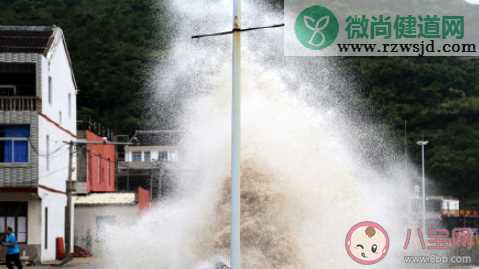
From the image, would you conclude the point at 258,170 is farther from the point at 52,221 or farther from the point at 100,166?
the point at 100,166

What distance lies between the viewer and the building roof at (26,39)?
121ft

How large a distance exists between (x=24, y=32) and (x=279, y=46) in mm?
17881

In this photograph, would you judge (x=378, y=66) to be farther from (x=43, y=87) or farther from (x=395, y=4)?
(x=43, y=87)

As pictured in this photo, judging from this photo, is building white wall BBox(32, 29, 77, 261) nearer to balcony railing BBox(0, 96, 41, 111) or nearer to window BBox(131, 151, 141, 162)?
balcony railing BBox(0, 96, 41, 111)

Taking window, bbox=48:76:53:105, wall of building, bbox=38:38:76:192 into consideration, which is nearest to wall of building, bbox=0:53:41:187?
wall of building, bbox=38:38:76:192

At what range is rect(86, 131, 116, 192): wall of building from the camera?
5009cm

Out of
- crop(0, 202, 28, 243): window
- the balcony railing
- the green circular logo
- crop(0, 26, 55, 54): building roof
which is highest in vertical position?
crop(0, 26, 55, 54): building roof

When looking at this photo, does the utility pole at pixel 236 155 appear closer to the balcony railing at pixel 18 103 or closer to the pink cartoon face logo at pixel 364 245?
the pink cartoon face logo at pixel 364 245

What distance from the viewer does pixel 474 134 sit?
67438 mm

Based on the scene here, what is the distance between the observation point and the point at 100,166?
54.4m

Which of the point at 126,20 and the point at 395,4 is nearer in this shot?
the point at 395,4

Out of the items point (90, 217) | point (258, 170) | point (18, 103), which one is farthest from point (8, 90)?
point (258, 170)

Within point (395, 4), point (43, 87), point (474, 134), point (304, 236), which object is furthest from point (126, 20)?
point (304, 236)

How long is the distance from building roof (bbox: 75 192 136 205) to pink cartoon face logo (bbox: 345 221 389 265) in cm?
2782
